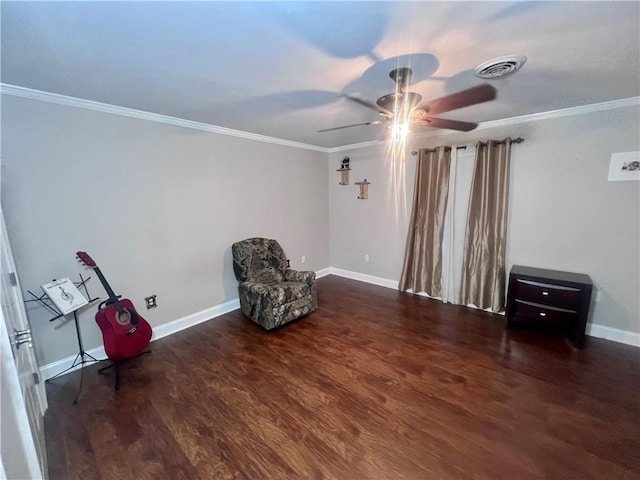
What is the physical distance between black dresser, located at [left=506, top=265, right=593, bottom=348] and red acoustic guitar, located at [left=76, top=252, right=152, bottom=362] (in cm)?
382

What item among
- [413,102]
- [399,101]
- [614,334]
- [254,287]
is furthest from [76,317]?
[614,334]

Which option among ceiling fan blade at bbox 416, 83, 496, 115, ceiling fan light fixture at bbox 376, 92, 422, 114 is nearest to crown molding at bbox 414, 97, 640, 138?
ceiling fan blade at bbox 416, 83, 496, 115

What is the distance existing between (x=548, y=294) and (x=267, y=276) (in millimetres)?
3174

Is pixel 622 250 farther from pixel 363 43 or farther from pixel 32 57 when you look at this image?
pixel 32 57

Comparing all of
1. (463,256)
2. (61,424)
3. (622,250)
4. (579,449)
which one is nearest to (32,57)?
(61,424)

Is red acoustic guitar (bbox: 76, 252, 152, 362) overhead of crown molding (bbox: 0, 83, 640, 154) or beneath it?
beneath

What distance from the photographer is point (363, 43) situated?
1558 millimetres

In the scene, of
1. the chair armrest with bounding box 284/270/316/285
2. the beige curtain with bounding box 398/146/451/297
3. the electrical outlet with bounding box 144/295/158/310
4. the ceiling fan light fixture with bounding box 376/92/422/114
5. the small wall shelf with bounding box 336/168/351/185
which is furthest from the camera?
the small wall shelf with bounding box 336/168/351/185

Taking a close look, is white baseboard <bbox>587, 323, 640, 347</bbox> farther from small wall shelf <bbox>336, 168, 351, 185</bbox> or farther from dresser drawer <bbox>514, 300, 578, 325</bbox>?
small wall shelf <bbox>336, 168, 351, 185</bbox>

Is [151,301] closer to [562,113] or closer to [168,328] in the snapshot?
[168,328]

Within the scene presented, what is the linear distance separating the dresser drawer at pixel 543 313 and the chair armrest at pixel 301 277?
2.36m

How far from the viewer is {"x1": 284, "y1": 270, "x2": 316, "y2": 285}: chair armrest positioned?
357 cm

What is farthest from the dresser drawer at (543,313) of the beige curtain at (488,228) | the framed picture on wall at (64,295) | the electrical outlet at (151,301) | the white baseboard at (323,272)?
the framed picture on wall at (64,295)

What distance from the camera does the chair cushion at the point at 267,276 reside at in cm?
357
